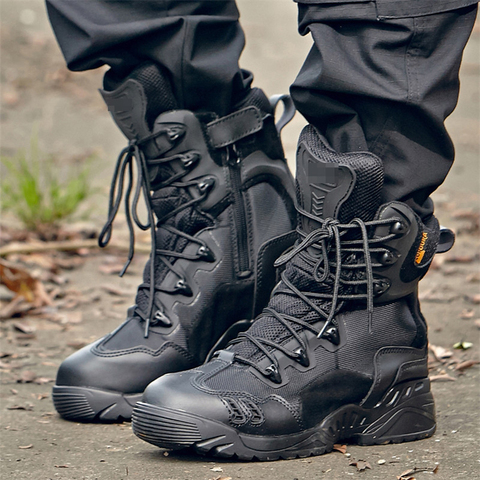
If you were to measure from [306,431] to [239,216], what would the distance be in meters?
0.65

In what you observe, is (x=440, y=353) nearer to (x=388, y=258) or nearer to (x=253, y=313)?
(x=253, y=313)

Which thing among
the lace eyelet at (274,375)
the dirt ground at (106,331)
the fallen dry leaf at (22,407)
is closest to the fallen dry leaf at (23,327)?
the dirt ground at (106,331)

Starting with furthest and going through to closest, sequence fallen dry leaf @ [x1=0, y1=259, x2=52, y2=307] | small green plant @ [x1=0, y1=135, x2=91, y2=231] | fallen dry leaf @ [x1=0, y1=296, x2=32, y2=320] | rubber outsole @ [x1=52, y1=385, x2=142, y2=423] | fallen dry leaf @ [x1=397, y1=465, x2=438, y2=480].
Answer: small green plant @ [x1=0, y1=135, x2=91, y2=231]
fallen dry leaf @ [x1=0, y1=259, x2=52, y2=307]
fallen dry leaf @ [x1=0, y1=296, x2=32, y2=320]
rubber outsole @ [x1=52, y1=385, x2=142, y2=423]
fallen dry leaf @ [x1=397, y1=465, x2=438, y2=480]

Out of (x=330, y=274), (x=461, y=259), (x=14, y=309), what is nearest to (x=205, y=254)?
(x=330, y=274)

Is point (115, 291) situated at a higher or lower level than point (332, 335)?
lower

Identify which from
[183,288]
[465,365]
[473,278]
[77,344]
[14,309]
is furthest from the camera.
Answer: [473,278]

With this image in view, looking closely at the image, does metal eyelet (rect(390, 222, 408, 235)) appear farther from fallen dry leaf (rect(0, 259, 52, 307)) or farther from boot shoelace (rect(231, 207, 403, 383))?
fallen dry leaf (rect(0, 259, 52, 307))

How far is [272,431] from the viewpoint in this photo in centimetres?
138

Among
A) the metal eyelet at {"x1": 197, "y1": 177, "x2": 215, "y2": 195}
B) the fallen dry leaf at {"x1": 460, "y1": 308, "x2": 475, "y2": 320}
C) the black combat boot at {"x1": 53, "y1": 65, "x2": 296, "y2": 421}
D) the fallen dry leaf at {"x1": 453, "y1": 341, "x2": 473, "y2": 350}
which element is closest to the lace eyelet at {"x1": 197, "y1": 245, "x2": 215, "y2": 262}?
the black combat boot at {"x1": 53, "y1": 65, "x2": 296, "y2": 421}

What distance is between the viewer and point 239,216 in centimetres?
185

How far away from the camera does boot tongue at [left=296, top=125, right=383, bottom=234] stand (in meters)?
1.38

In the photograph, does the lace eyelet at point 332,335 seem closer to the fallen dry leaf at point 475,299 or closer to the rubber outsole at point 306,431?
the rubber outsole at point 306,431

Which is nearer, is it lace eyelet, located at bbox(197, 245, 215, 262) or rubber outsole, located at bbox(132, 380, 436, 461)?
rubber outsole, located at bbox(132, 380, 436, 461)

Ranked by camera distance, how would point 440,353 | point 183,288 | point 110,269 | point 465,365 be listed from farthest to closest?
point 110,269 < point 440,353 < point 465,365 < point 183,288
